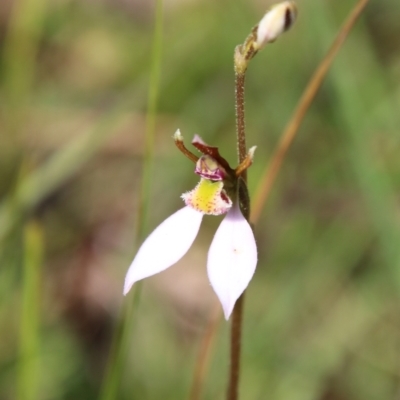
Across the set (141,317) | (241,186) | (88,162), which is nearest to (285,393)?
(141,317)

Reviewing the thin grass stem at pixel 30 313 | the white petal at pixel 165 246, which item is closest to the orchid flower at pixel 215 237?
the white petal at pixel 165 246

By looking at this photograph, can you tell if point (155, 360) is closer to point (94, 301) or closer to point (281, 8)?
point (94, 301)

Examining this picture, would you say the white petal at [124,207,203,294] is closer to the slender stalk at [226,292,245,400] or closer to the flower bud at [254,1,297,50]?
the slender stalk at [226,292,245,400]

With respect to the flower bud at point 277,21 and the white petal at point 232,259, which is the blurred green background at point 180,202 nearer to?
the white petal at point 232,259

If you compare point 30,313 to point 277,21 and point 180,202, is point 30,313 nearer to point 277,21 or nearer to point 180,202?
point 277,21

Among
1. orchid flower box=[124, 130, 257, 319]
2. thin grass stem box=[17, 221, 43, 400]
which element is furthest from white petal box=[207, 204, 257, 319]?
thin grass stem box=[17, 221, 43, 400]

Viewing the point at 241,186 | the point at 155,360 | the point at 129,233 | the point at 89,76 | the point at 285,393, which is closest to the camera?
the point at 241,186

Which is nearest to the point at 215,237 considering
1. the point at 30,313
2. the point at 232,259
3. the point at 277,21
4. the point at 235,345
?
the point at 232,259
